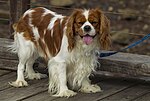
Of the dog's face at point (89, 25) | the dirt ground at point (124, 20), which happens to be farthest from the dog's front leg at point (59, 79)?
the dirt ground at point (124, 20)

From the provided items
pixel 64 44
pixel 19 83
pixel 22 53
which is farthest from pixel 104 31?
pixel 19 83

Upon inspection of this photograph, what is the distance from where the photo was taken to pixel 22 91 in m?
7.43

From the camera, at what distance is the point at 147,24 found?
554 inches

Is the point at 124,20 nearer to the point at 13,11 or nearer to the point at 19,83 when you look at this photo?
the point at 13,11

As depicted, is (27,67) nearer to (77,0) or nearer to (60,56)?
(60,56)

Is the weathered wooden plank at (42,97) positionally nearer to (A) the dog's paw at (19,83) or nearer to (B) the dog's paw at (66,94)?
(B) the dog's paw at (66,94)

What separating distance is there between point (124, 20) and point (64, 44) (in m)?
7.29

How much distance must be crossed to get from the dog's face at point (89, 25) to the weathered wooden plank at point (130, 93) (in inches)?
25.8

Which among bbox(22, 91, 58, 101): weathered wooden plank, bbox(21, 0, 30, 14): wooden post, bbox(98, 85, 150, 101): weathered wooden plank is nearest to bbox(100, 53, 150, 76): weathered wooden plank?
bbox(98, 85, 150, 101): weathered wooden plank

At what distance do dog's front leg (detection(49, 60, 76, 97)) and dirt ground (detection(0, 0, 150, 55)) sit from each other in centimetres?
382

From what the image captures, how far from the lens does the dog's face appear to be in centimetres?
688

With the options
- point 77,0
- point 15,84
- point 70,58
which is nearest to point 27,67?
point 15,84

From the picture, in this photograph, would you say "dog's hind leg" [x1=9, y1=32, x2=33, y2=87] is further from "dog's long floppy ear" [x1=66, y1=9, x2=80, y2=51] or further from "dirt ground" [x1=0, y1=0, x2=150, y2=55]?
"dirt ground" [x1=0, y1=0, x2=150, y2=55]

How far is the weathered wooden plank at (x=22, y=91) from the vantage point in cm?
720
